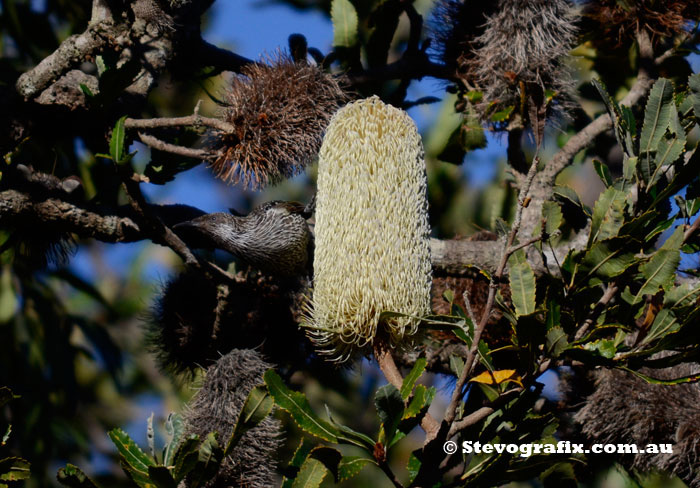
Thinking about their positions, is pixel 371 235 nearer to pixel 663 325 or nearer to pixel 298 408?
pixel 298 408

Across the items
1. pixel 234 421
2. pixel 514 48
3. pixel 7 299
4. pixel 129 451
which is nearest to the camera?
pixel 129 451

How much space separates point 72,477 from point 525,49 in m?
1.36

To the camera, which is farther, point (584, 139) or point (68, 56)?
point (584, 139)

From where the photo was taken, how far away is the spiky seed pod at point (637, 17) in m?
1.90

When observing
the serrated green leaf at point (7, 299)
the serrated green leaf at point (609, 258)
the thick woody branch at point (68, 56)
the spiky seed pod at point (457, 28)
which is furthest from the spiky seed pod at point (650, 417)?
the serrated green leaf at point (7, 299)

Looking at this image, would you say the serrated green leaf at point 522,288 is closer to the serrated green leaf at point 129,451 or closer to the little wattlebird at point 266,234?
the little wattlebird at point 266,234

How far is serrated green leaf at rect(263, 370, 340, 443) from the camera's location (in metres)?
1.13

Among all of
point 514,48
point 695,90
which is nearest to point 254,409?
point 695,90

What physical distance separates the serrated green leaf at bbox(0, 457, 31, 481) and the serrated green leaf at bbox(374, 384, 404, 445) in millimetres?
635

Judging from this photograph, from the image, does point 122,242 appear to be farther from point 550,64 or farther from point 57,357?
point 57,357

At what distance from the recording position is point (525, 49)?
176 centimetres

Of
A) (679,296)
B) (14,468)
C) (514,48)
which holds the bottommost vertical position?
(14,468)

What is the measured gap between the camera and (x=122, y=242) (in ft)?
5.36

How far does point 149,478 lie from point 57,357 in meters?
1.83
